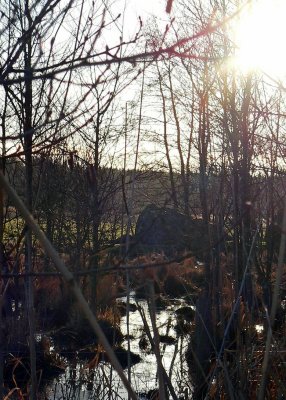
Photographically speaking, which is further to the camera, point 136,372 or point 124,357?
point 124,357

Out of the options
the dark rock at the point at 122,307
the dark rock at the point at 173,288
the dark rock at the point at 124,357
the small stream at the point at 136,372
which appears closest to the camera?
the small stream at the point at 136,372

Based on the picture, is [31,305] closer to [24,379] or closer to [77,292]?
[77,292]

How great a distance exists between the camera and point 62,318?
943 cm

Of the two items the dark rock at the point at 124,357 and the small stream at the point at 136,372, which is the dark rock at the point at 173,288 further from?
the dark rock at the point at 124,357

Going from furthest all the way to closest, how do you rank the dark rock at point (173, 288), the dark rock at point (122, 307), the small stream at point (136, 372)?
the dark rock at point (173, 288), the dark rock at point (122, 307), the small stream at point (136, 372)

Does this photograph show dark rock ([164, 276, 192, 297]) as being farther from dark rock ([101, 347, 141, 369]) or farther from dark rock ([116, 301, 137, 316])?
dark rock ([101, 347, 141, 369])

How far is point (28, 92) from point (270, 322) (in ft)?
4.27

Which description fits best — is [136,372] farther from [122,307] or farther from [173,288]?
[173,288]

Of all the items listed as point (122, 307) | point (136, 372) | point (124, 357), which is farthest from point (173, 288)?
point (136, 372)

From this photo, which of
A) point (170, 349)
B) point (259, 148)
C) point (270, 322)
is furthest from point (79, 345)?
point (270, 322)

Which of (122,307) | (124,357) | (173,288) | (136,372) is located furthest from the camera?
(173,288)

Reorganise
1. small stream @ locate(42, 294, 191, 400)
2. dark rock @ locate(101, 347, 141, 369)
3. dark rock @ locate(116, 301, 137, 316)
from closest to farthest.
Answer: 1. small stream @ locate(42, 294, 191, 400)
2. dark rock @ locate(101, 347, 141, 369)
3. dark rock @ locate(116, 301, 137, 316)

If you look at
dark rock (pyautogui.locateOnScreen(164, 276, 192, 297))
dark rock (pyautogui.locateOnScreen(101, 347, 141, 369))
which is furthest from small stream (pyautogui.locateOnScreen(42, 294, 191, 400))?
dark rock (pyautogui.locateOnScreen(164, 276, 192, 297))

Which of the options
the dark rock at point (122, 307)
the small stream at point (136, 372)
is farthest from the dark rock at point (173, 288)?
the small stream at point (136, 372)
